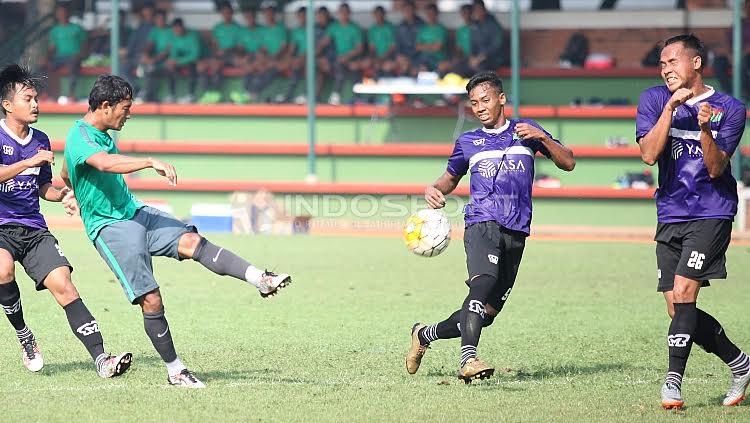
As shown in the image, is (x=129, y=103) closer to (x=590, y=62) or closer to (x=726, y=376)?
(x=726, y=376)

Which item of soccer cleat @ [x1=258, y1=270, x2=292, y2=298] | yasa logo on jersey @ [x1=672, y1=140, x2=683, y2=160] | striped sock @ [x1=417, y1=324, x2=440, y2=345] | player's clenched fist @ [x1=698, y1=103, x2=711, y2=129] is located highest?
player's clenched fist @ [x1=698, y1=103, x2=711, y2=129]

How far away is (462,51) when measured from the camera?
22.4 metres

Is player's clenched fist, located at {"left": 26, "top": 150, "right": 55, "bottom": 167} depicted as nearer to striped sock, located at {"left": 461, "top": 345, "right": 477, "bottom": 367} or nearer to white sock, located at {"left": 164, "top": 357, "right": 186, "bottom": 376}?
white sock, located at {"left": 164, "top": 357, "right": 186, "bottom": 376}

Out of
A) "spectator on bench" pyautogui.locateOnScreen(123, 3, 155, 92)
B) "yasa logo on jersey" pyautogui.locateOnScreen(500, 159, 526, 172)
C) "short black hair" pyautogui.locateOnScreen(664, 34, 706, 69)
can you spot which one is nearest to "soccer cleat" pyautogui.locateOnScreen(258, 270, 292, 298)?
"yasa logo on jersey" pyautogui.locateOnScreen(500, 159, 526, 172)

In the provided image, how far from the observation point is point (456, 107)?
2197 centimetres

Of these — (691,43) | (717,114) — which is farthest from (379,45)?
(717,114)

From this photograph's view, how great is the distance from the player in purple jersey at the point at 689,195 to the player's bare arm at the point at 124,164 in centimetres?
270

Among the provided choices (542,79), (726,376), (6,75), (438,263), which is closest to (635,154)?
(542,79)

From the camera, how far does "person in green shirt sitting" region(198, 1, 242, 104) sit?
76.1ft

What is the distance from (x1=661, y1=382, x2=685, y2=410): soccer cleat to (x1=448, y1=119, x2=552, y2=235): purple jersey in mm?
1408

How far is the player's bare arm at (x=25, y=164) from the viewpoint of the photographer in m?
7.85

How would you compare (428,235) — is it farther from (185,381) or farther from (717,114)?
(717,114)

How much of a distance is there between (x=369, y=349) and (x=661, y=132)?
3.19m

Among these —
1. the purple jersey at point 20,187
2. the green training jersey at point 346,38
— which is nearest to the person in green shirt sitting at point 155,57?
the green training jersey at point 346,38
